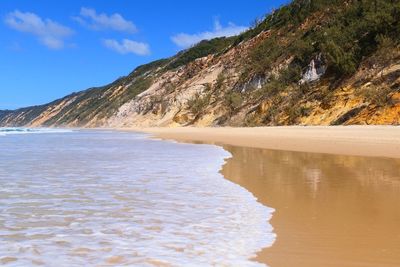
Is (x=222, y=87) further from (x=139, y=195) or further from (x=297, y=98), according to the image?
(x=139, y=195)

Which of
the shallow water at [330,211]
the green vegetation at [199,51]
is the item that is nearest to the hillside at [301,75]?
the green vegetation at [199,51]

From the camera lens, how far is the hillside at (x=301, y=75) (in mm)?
29000

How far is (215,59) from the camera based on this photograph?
73562 mm

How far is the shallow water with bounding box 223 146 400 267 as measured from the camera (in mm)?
3805

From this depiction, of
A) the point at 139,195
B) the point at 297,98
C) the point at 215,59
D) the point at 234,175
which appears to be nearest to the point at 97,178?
the point at 139,195

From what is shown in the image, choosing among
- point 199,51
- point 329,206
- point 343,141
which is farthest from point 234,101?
point 199,51

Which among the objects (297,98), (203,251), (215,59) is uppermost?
(215,59)

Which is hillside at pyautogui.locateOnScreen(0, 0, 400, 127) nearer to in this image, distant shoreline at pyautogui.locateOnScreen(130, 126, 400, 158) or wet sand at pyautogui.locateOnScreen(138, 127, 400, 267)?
distant shoreline at pyautogui.locateOnScreen(130, 126, 400, 158)

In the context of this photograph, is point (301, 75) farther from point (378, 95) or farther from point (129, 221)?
point (129, 221)

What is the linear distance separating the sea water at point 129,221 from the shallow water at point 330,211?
0.91 ft

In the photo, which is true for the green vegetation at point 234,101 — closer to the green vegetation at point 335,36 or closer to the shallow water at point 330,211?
the green vegetation at point 335,36

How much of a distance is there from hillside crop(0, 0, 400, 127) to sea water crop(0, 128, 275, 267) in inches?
776

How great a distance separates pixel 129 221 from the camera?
17.1ft

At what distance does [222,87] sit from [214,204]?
51.6 metres
